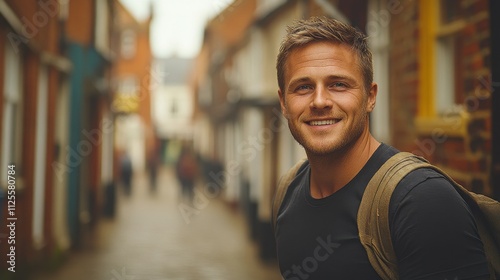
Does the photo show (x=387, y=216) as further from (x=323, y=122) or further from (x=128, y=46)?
(x=128, y=46)

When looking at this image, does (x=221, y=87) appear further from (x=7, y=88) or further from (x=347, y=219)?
(x=347, y=219)

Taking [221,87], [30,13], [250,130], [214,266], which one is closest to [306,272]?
[30,13]

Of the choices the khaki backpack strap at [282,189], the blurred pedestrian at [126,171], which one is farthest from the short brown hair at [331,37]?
the blurred pedestrian at [126,171]

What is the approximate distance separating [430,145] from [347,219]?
2850mm

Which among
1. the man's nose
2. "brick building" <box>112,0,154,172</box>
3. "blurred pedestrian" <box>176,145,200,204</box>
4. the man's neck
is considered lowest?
"blurred pedestrian" <box>176,145,200,204</box>

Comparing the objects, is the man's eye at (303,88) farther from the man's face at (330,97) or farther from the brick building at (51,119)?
the brick building at (51,119)

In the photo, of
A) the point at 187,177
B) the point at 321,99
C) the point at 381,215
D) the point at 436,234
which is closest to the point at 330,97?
the point at 321,99

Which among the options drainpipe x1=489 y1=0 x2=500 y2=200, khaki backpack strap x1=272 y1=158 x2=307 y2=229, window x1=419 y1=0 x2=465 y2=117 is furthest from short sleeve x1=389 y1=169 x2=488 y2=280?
window x1=419 y1=0 x2=465 y2=117

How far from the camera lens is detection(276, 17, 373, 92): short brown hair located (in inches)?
66.4

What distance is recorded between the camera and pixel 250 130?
43.9ft

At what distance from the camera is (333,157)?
69.7 inches

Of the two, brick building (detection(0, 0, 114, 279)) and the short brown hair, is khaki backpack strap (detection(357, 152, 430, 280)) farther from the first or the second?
brick building (detection(0, 0, 114, 279))

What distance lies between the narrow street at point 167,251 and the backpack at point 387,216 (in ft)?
23.6

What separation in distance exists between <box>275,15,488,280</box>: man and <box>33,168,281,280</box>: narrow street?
690 centimetres
